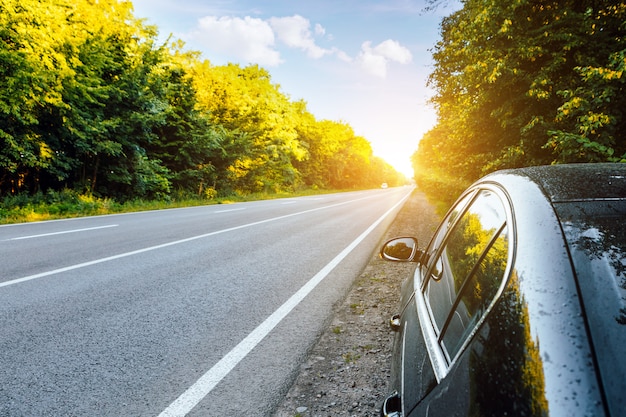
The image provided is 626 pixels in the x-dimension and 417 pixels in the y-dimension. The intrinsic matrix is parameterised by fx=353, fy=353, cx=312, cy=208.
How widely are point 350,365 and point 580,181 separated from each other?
89.7 inches

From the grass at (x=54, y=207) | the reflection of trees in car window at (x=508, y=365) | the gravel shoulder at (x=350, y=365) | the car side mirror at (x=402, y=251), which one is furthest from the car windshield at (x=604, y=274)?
the grass at (x=54, y=207)

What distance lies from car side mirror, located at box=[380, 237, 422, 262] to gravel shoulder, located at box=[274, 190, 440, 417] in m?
0.98

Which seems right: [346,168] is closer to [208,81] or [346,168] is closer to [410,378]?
[208,81]

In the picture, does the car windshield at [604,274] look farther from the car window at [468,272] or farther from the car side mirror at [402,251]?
the car side mirror at [402,251]

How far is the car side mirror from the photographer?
2439 millimetres

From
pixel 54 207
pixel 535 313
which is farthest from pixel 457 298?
pixel 54 207

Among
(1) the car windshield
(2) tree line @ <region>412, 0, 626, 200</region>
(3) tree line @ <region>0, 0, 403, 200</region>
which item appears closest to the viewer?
(1) the car windshield

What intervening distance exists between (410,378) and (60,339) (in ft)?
11.0

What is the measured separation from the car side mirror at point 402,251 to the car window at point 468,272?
48 centimetres

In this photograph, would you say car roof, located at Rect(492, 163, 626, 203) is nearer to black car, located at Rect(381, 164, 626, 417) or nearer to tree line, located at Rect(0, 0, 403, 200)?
black car, located at Rect(381, 164, 626, 417)

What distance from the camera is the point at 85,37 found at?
52.5 ft

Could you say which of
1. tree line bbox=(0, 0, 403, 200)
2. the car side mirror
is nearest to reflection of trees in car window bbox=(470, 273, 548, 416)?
the car side mirror

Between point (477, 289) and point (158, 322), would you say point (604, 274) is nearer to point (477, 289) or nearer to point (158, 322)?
point (477, 289)

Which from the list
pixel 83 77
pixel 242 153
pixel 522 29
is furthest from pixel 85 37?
pixel 522 29
